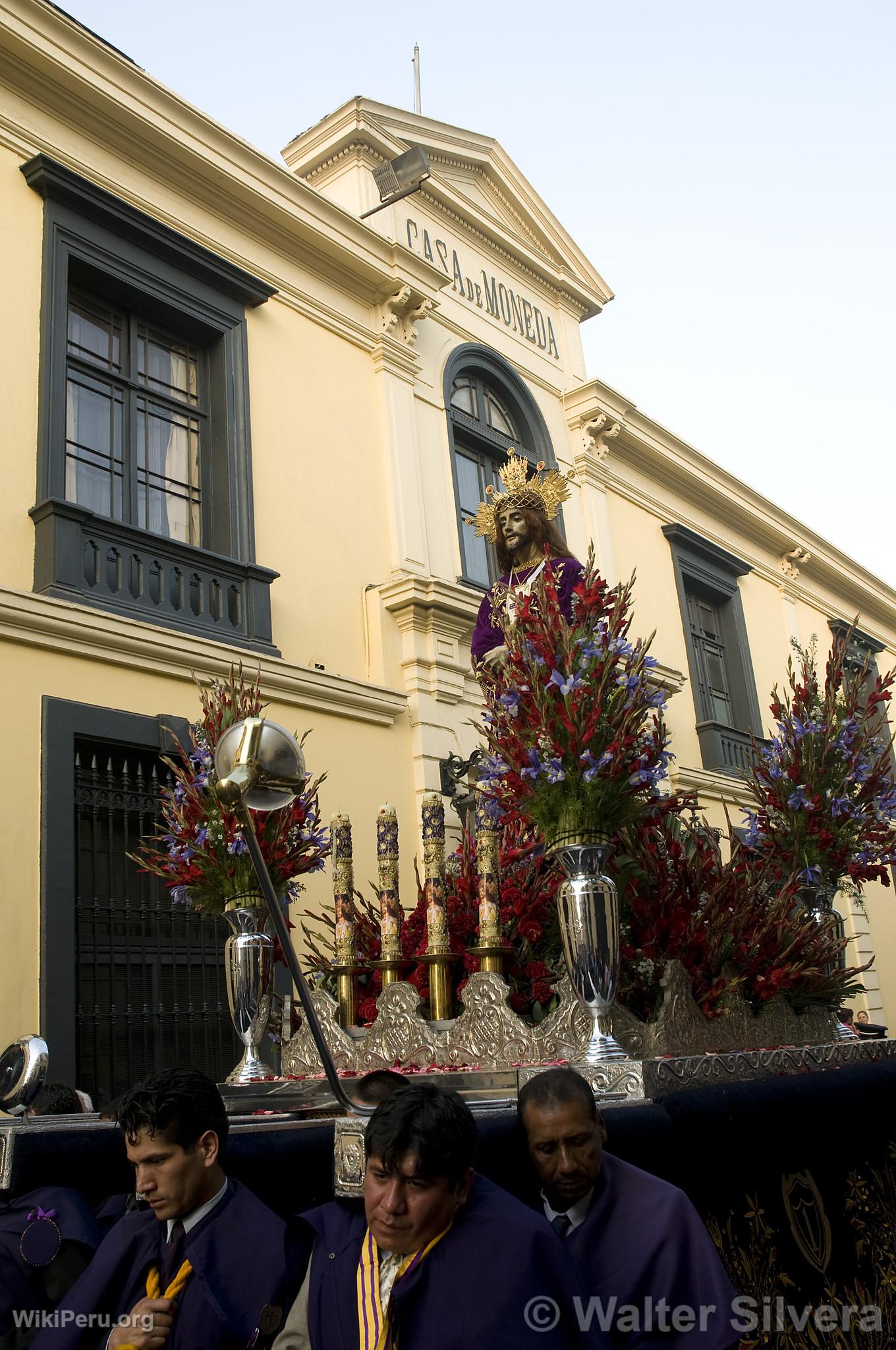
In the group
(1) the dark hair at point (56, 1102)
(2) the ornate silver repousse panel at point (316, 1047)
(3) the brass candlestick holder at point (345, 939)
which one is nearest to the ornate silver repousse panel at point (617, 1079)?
(2) the ornate silver repousse panel at point (316, 1047)

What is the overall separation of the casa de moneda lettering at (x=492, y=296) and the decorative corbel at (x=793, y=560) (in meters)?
5.27

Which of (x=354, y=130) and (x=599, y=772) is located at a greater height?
(x=354, y=130)

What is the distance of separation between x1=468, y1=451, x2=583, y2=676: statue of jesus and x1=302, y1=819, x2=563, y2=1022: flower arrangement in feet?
2.43

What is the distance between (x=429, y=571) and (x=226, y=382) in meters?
2.20

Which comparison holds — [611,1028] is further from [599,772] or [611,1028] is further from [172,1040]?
[172,1040]

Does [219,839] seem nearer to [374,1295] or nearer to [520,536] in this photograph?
[520,536]

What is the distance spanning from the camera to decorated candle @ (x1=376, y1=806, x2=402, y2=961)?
3695 millimetres

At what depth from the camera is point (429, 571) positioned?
9.41 metres

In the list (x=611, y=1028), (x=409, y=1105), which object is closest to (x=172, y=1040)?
(x=611, y=1028)

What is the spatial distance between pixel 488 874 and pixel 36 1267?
5.19 feet

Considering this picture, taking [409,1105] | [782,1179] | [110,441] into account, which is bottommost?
[782,1179]

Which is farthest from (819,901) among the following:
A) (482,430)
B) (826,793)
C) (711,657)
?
(711,657)

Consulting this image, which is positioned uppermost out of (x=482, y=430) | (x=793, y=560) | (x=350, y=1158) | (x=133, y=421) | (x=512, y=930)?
(x=793, y=560)

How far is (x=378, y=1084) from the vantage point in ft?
9.32
